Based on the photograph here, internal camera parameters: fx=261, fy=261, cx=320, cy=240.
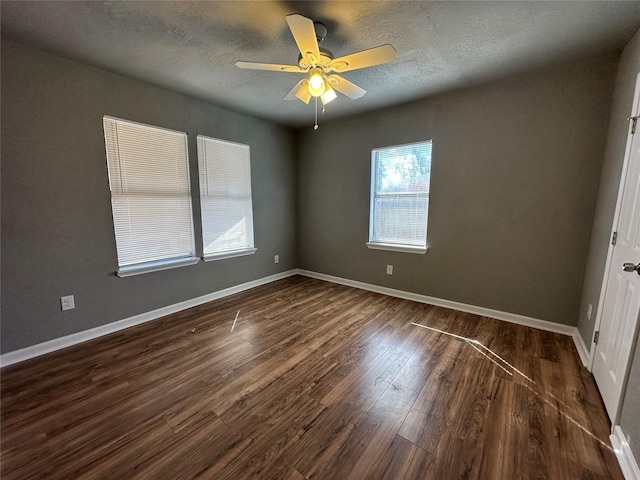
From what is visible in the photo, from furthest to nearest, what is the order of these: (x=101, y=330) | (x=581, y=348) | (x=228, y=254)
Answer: (x=228, y=254) → (x=101, y=330) → (x=581, y=348)

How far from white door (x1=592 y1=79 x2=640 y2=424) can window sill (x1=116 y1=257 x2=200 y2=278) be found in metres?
3.71

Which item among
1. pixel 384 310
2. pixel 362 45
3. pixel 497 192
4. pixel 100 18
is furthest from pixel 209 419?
pixel 497 192

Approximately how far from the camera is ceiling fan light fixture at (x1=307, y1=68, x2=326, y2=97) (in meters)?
1.82

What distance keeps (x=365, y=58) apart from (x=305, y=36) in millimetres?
420

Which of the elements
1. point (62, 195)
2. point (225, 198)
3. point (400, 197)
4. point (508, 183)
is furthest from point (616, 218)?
→ point (62, 195)

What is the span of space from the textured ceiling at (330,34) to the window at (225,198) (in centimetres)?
91

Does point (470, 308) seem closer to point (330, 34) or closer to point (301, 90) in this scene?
point (301, 90)

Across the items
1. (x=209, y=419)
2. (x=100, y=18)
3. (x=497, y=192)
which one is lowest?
(x=209, y=419)

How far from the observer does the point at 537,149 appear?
253 cm

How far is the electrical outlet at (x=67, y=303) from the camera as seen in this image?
2.32m

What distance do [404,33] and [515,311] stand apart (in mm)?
2836

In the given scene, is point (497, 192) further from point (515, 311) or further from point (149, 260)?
point (149, 260)

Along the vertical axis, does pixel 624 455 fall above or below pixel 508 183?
below

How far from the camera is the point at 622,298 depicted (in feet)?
5.22
